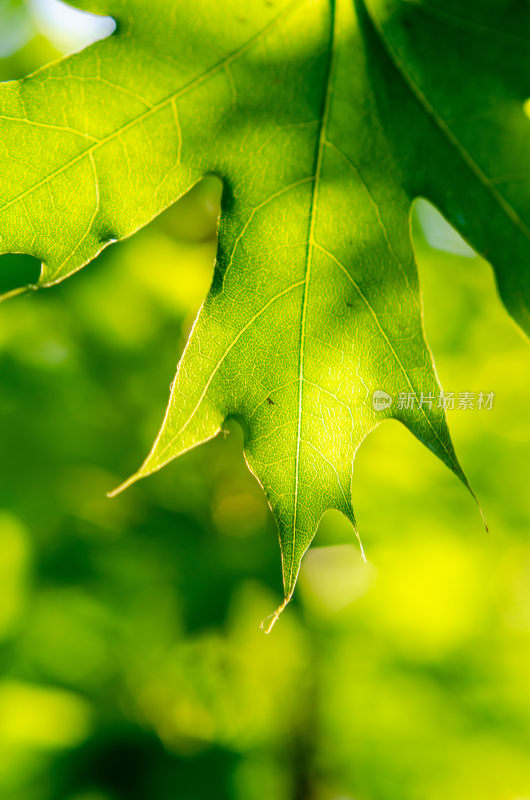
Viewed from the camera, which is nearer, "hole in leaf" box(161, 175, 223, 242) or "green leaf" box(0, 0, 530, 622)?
"green leaf" box(0, 0, 530, 622)

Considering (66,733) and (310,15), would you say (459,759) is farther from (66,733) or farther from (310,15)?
(310,15)

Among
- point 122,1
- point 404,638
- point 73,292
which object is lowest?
point 404,638

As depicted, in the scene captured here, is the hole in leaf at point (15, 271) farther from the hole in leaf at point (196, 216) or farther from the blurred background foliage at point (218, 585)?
the hole in leaf at point (196, 216)

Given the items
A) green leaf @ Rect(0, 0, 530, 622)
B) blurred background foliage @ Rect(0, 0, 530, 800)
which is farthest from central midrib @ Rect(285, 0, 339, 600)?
blurred background foliage @ Rect(0, 0, 530, 800)

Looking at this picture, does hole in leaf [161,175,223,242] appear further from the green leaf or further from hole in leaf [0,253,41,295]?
the green leaf

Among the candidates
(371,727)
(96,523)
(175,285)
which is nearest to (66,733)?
(96,523)

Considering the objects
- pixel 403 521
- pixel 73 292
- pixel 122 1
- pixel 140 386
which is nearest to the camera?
pixel 122 1

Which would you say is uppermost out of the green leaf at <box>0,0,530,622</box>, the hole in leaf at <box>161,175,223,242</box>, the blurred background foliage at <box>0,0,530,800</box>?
the green leaf at <box>0,0,530,622</box>
